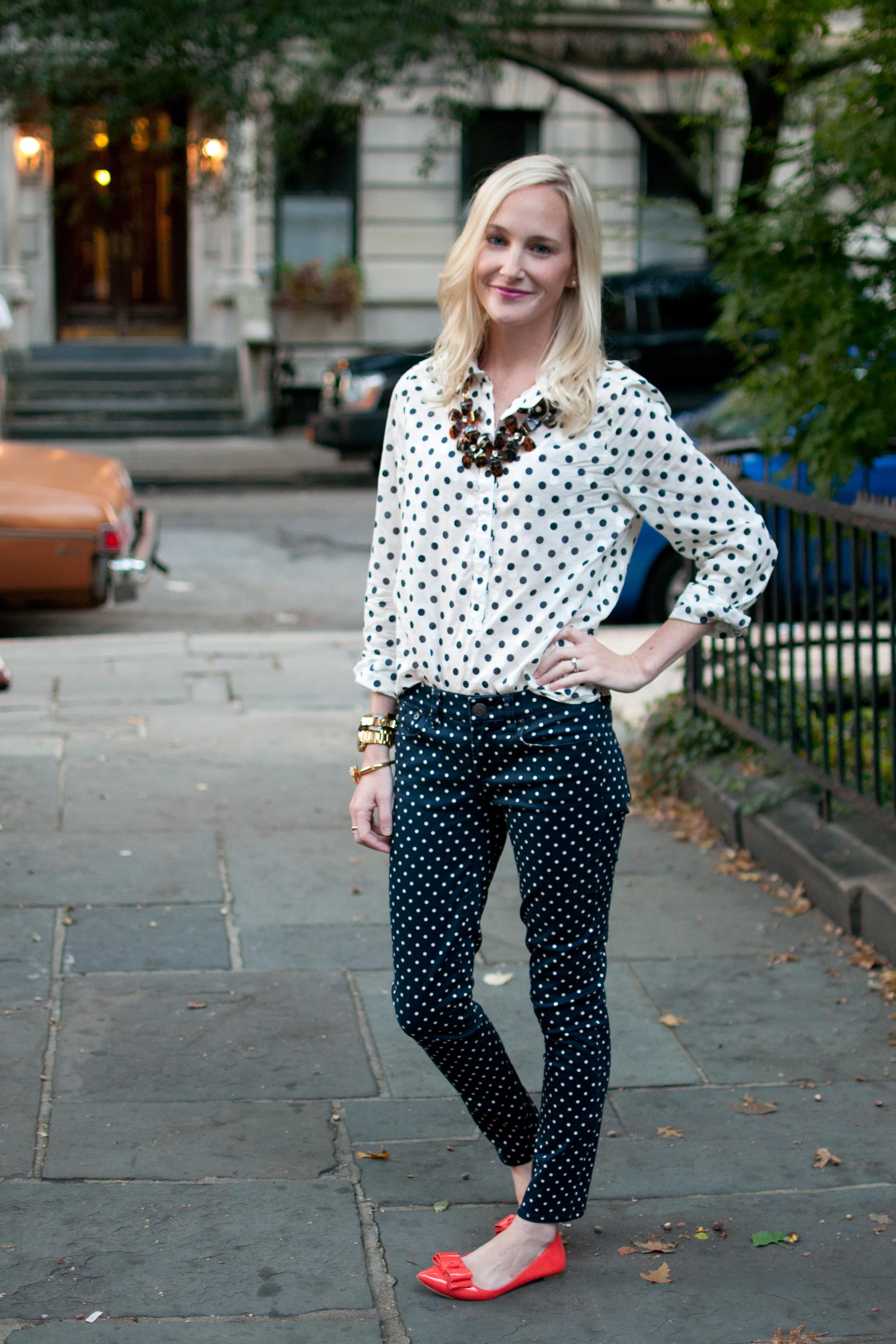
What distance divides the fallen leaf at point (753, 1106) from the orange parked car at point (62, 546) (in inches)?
220

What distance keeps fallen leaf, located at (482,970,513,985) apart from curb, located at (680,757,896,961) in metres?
1.00

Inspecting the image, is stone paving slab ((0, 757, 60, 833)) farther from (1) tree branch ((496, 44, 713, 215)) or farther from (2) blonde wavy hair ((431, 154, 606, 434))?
(1) tree branch ((496, 44, 713, 215))

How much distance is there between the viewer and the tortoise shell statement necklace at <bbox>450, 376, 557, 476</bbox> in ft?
8.41

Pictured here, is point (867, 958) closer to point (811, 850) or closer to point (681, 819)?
point (811, 850)

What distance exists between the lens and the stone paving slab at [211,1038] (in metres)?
→ 3.47

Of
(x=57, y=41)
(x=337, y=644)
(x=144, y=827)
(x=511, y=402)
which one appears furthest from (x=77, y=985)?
(x=57, y=41)

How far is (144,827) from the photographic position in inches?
208

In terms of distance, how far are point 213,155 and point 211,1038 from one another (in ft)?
58.6

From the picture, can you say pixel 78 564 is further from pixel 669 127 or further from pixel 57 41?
pixel 669 127

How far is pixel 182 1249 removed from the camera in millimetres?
2805

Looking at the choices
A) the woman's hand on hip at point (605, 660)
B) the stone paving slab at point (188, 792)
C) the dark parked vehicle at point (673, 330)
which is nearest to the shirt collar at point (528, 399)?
the woman's hand on hip at point (605, 660)

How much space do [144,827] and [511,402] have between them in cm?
306

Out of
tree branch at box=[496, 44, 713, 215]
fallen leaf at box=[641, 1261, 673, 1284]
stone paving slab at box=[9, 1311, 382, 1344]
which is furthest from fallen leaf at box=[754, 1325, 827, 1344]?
tree branch at box=[496, 44, 713, 215]

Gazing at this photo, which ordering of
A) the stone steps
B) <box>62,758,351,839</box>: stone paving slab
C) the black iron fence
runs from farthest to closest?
the stone steps, <box>62,758,351,839</box>: stone paving slab, the black iron fence
